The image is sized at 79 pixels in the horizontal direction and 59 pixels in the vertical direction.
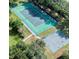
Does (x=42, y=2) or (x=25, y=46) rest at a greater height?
(x=42, y=2)

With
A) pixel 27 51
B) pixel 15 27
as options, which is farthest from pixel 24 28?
pixel 27 51

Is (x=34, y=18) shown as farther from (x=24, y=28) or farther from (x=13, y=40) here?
(x=13, y=40)

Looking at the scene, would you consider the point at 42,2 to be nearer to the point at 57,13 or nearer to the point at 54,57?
the point at 57,13

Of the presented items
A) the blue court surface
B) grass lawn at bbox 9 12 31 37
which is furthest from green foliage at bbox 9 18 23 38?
the blue court surface

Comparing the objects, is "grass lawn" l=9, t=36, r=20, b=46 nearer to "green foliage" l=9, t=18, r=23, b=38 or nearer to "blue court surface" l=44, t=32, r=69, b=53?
"green foliage" l=9, t=18, r=23, b=38
